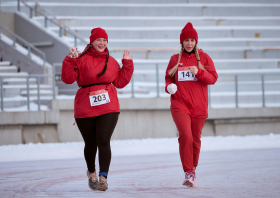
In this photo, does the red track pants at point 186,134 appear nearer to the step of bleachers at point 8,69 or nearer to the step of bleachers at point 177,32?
the step of bleachers at point 8,69

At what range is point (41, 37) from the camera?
1568 centimetres

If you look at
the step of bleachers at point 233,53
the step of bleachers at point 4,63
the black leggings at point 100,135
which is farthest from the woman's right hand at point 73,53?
the step of bleachers at point 233,53

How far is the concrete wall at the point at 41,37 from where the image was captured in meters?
14.9

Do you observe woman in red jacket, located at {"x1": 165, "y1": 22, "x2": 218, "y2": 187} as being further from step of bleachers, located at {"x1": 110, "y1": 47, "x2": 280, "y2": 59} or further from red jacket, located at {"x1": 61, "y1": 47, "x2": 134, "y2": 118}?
step of bleachers, located at {"x1": 110, "y1": 47, "x2": 280, "y2": 59}

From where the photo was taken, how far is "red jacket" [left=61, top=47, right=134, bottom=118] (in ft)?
15.4

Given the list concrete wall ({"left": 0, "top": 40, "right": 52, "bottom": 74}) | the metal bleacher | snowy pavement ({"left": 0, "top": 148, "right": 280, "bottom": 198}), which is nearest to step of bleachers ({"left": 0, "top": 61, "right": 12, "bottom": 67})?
concrete wall ({"left": 0, "top": 40, "right": 52, "bottom": 74})

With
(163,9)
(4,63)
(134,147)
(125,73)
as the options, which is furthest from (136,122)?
(163,9)

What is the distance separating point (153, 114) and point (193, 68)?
698 cm

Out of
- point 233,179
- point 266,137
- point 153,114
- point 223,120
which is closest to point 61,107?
point 153,114

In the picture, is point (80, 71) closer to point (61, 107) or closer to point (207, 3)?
point (61, 107)

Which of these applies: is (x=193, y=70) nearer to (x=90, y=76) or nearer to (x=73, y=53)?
(x=90, y=76)

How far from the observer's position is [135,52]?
1606 cm

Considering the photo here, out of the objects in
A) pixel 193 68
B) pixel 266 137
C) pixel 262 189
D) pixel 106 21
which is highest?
pixel 106 21

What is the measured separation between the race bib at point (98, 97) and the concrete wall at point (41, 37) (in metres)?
10.1
